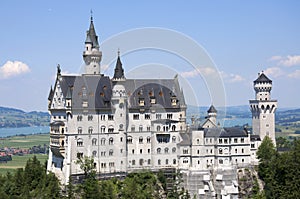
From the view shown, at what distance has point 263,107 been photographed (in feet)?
316

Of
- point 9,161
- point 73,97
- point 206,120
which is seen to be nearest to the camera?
point 73,97

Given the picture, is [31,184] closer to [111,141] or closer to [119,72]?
[111,141]

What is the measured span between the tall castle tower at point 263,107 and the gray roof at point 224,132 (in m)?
7.14

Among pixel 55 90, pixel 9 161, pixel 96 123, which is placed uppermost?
pixel 55 90

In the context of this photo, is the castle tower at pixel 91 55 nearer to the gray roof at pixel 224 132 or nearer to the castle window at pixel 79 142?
the castle window at pixel 79 142

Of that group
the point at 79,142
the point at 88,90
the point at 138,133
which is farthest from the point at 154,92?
the point at 79,142

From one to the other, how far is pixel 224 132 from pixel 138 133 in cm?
1473

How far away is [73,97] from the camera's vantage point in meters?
81.7

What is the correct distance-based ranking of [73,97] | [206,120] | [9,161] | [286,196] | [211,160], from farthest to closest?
[9,161], [206,120], [211,160], [73,97], [286,196]

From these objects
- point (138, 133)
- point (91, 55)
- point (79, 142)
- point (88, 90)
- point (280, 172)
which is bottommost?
point (280, 172)

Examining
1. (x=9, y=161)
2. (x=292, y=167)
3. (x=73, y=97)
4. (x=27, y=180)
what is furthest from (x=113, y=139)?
(x=9, y=161)

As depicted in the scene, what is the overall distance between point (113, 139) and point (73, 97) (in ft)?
32.1

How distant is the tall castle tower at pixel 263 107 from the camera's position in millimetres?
95938

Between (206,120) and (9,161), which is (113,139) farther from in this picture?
(9,161)
